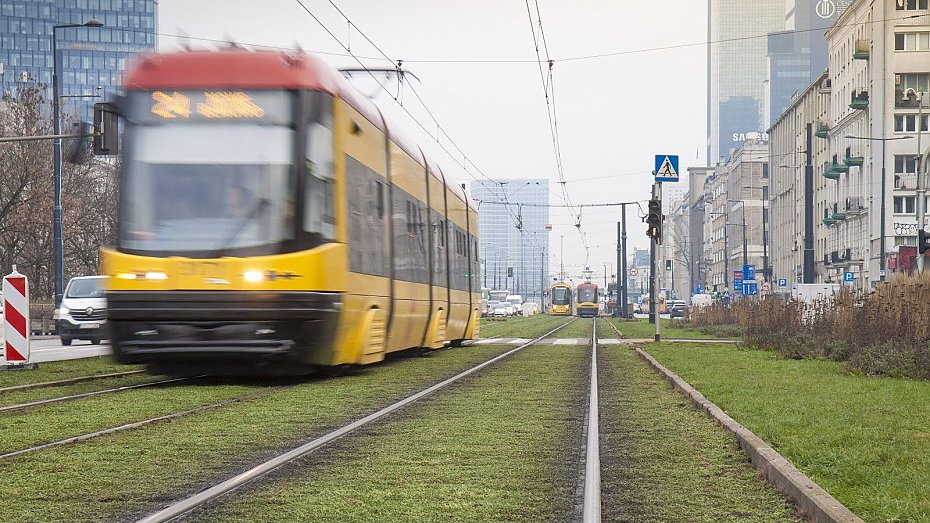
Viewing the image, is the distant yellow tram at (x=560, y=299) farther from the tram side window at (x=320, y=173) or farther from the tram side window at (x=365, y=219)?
the tram side window at (x=320, y=173)

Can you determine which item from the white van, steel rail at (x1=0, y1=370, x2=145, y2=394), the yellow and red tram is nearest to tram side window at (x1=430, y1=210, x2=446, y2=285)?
steel rail at (x1=0, y1=370, x2=145, y2=394)

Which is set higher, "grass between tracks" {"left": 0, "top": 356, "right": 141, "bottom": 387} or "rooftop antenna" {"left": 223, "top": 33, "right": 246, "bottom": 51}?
"rooftop antenna" {"left": 223, "top": 33, "right": 246, "bottom": 51}

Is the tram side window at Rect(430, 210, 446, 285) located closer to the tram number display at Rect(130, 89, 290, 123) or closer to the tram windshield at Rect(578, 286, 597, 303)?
the tram number display at Rect(130, 89, 290, 123)

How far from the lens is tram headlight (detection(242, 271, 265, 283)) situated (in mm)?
14711

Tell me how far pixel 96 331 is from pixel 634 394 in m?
21.6

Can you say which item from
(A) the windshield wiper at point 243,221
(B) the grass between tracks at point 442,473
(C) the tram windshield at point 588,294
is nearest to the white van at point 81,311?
(A) the windshield wiper at point 243,221

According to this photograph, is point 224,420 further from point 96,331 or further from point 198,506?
point 96,331

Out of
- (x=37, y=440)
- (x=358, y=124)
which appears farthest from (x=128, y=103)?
(x=37, y=440)

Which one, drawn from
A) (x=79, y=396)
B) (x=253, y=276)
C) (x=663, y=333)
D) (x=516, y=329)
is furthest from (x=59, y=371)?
(x=516, y=329)

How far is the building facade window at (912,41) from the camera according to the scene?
7538cm

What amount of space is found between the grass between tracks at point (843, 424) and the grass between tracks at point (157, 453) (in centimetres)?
363

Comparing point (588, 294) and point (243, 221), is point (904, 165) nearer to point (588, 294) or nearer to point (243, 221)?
point (588, 294)

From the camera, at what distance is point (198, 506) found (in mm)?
6820

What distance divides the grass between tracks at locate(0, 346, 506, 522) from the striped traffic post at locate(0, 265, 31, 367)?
447 cm
